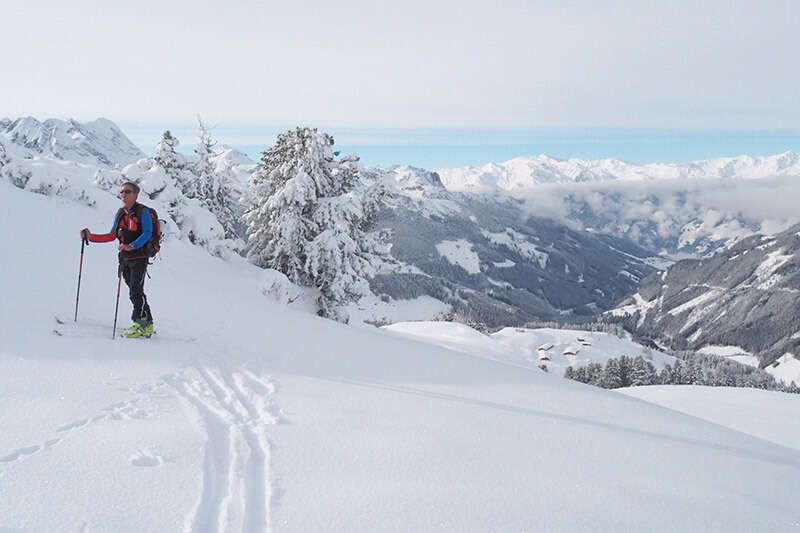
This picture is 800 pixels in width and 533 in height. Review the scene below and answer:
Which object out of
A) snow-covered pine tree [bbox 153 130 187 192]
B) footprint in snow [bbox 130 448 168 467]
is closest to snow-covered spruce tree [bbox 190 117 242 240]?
snow-covered pine tree [bbox 153 130 187 192]

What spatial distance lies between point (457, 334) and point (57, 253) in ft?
119

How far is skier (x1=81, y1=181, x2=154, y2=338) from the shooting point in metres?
8.09

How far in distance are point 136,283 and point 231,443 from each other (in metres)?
4.71

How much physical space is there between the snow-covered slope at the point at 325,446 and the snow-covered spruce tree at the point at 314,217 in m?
12.8

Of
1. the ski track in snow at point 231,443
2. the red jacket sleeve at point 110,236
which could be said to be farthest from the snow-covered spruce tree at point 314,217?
the ski track in snow at point 231,443

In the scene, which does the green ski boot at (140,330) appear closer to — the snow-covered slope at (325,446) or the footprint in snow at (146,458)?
the snow-covered slope at (325,446)

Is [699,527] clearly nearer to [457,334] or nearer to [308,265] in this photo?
[308,265]

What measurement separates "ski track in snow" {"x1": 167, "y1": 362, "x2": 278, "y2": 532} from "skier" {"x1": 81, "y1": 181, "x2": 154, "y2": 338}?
5.63 feet

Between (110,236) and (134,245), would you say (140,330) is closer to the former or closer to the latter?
(134,245)

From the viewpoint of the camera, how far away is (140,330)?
27.1 ft

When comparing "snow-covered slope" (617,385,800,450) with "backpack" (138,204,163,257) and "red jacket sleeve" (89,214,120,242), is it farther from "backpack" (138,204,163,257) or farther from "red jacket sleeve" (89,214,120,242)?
"red jacket sleeve" (89,214,120,242)

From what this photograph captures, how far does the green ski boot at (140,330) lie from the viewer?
26.7 ft

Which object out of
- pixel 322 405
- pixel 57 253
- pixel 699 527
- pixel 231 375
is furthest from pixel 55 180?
pixel 699 527

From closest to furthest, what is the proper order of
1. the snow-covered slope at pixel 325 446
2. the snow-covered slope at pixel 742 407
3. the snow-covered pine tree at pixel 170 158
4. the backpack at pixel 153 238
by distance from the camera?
the snow-covered slope at pixel 325 446 → the backpack at pixel 153 238 → the snow-covered slope at pixel 742 407 → the snow-covered pine tree at pixel 170 158
